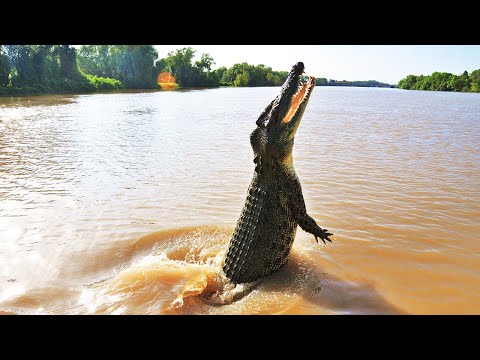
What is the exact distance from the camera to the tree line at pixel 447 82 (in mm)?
76625

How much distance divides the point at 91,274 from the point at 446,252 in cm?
409

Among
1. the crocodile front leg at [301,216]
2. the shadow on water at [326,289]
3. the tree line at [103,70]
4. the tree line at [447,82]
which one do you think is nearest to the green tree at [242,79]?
the tree line at [103,70]

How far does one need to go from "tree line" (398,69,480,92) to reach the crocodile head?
83429mm

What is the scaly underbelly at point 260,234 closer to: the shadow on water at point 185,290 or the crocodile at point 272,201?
the crocodile at point 272,201

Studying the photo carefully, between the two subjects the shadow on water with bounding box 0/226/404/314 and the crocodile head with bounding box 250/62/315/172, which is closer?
the shadow on water with bounding box 0/226/404/314

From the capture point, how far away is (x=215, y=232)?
17.0ft

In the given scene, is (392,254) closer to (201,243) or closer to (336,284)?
(336,284)

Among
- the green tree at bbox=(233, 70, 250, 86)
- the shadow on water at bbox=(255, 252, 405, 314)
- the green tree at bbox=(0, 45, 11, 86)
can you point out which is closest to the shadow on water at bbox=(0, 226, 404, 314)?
the shadow on water at bbox=(255, 252, 405, 314)

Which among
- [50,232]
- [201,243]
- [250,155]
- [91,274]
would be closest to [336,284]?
[201,243]

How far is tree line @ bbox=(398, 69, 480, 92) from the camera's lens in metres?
76.6

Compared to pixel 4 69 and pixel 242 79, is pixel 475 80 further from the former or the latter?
pixel 4 69

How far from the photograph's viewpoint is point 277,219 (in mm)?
3820

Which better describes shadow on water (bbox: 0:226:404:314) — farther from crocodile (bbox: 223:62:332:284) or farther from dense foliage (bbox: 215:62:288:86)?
dense foliage (bbox: 215:62:288:86)
